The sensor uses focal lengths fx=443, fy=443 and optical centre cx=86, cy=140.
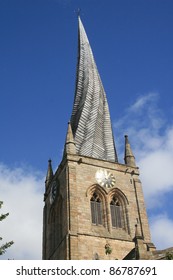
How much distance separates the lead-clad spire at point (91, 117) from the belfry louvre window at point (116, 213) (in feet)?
13.5

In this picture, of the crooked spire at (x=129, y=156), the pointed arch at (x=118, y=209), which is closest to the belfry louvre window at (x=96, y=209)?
the pointed arch at (x=118, y=209)

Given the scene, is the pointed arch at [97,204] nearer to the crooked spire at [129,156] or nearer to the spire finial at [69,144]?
the spire finial at [69,144]

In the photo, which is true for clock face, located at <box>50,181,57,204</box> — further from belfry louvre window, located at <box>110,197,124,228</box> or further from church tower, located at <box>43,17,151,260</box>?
belfry louvre window, located at <box>110,197,124,228</box>

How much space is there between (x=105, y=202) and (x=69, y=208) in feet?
9.98

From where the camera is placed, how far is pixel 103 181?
29875 millimetres

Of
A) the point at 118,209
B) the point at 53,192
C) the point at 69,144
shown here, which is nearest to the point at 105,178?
the point at 118,209

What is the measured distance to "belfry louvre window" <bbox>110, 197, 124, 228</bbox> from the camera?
2861cm

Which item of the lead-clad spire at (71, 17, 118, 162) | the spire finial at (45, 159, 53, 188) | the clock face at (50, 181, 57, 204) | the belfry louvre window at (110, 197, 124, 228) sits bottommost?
the belfry louvre window at (110, 197, 124, 228)

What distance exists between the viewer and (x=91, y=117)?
35.9 meters

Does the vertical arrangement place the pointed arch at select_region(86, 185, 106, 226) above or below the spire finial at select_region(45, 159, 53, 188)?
below

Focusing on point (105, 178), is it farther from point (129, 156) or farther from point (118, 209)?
point (129, 156)

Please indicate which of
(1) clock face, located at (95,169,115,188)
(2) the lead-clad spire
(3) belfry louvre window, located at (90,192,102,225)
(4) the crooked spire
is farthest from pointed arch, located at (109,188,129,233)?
(2) the lead-clad spire

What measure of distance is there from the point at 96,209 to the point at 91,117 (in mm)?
9666
